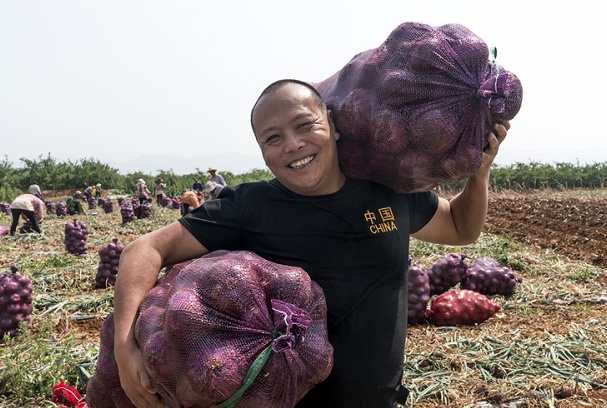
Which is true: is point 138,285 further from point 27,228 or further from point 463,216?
point 27,228

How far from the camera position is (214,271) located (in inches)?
51.4

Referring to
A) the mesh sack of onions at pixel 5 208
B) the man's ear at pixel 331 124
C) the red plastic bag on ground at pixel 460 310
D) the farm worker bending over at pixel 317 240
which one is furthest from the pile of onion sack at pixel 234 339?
the mesh sack of onions at pixel 5 208

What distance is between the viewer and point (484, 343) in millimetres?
3250

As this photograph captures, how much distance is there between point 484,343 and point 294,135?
2520 mm

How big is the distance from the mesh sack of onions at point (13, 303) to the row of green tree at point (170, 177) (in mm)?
21970

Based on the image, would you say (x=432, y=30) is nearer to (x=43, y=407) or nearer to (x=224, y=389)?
(x=224, y=389)

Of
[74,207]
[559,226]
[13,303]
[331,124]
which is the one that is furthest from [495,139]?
[74,207]

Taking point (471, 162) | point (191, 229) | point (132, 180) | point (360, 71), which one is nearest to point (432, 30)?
point (360, 71)

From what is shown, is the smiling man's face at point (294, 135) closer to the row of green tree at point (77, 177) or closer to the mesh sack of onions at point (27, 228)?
the mesh sack of onions at point (27, 228)

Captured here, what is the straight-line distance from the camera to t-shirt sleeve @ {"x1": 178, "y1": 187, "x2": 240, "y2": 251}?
1.65m

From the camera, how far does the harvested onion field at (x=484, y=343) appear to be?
8.54ft

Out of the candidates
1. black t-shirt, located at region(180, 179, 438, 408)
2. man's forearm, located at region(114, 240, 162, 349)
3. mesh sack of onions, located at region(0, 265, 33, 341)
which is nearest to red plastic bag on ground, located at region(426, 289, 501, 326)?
black t-shirt, located at region(180, 179, 438, 408)

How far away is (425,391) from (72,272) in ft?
17.4

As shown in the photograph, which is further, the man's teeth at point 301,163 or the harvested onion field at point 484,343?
the harvested onion field at point 484,343
